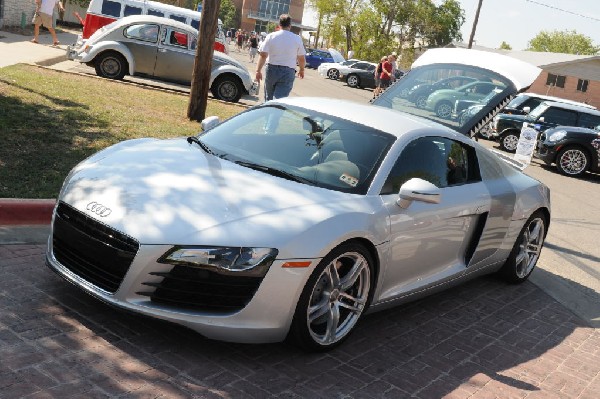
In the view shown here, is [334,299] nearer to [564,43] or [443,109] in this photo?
[443,109]

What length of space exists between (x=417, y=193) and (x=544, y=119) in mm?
16118

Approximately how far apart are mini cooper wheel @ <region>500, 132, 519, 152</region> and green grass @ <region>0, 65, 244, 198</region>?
8244 millimetres

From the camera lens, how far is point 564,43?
16025 centimetres

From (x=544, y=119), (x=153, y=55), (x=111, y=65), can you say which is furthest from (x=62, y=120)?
(x=544, y=119)

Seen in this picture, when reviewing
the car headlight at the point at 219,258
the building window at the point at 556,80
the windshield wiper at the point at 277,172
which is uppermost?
the building window at the point at 556,80

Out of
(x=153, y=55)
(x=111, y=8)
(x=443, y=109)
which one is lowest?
(x=153, y=55)

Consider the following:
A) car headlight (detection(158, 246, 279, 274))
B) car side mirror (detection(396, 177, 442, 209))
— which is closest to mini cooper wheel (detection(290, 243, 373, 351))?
car headlight (detection(158, 246, 279, 274))

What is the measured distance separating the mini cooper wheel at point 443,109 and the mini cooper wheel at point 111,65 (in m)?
11.0

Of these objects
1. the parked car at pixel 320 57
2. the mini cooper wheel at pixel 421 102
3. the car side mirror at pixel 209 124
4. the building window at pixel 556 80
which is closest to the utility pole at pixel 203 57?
the mini cooper wheel at pixel 421 102

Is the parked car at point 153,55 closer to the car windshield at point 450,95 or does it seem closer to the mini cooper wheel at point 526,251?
the car windshield at point 450,95

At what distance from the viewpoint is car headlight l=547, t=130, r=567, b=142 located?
17.6m

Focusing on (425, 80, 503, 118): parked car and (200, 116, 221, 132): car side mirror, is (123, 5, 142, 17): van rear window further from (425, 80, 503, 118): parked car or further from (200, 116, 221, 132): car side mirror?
(200, 116, 221, 132): car side mirror

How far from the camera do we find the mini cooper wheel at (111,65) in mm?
17172

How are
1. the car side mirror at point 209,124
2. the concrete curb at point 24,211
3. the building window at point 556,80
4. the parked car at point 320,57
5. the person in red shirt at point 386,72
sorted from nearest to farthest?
the car side mirror at point 209,124, the concrete curb at point 24,211, the person in red shirt at point 386,72, the parked car at point 320,57, the building window at point 556,80
